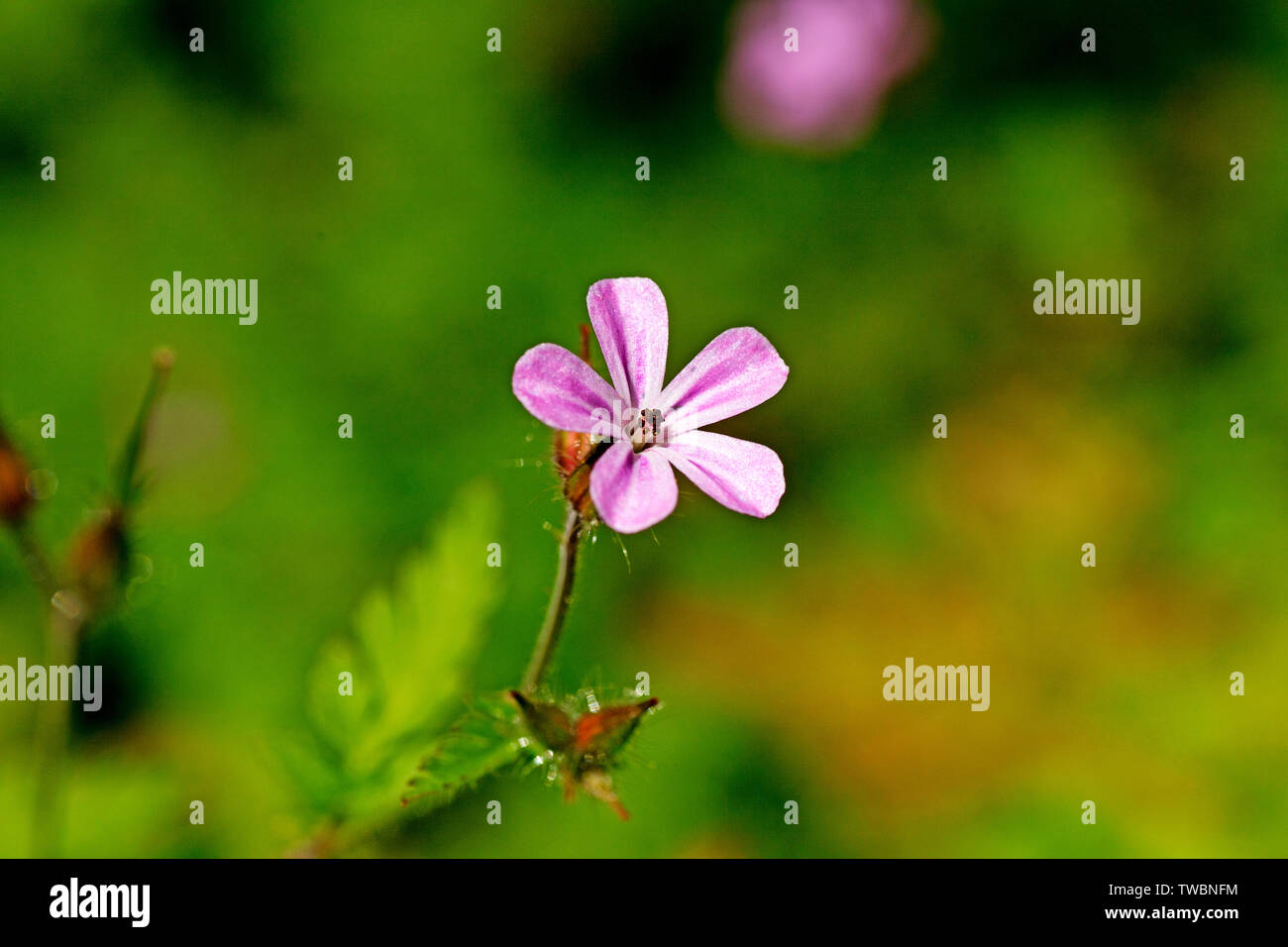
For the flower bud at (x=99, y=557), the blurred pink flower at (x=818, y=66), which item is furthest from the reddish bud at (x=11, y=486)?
the blurred pink flower at (x=818, y=66)

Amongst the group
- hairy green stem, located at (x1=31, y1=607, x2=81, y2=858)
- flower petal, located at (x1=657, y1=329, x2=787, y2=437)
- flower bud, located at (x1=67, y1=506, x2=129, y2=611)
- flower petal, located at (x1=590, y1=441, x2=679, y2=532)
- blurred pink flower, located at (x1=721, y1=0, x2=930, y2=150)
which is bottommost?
hairy green stem, located at (x1=31, y1=607, x2=81, y2=858)

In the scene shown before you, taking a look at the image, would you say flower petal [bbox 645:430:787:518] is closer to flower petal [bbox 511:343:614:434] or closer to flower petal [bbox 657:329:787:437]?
flower petal [bbox 657:329:787:437]

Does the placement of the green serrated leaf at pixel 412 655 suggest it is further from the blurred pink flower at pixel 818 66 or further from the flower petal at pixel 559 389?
the blurred pink flower at pixel 818 66

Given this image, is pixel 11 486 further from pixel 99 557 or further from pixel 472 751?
pixel 472 751

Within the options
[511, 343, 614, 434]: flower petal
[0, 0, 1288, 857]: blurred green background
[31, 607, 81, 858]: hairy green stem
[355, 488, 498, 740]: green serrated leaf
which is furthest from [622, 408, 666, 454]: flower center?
[0, 0, 1288, 857]: blurred green background

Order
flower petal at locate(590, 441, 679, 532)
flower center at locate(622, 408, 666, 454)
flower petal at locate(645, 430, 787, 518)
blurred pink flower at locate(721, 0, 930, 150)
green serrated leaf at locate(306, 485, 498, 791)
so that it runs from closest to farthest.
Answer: flower petal at locate(590, 441, 679, 532) → flower petal at locate(645, 430, 787, 518) → flower center at locate(622, 408, 666, 454) → green serrated leaf at locate(306, 485, 498, 791) → blurred pink flower at locate(721, 0, 930, 150)
